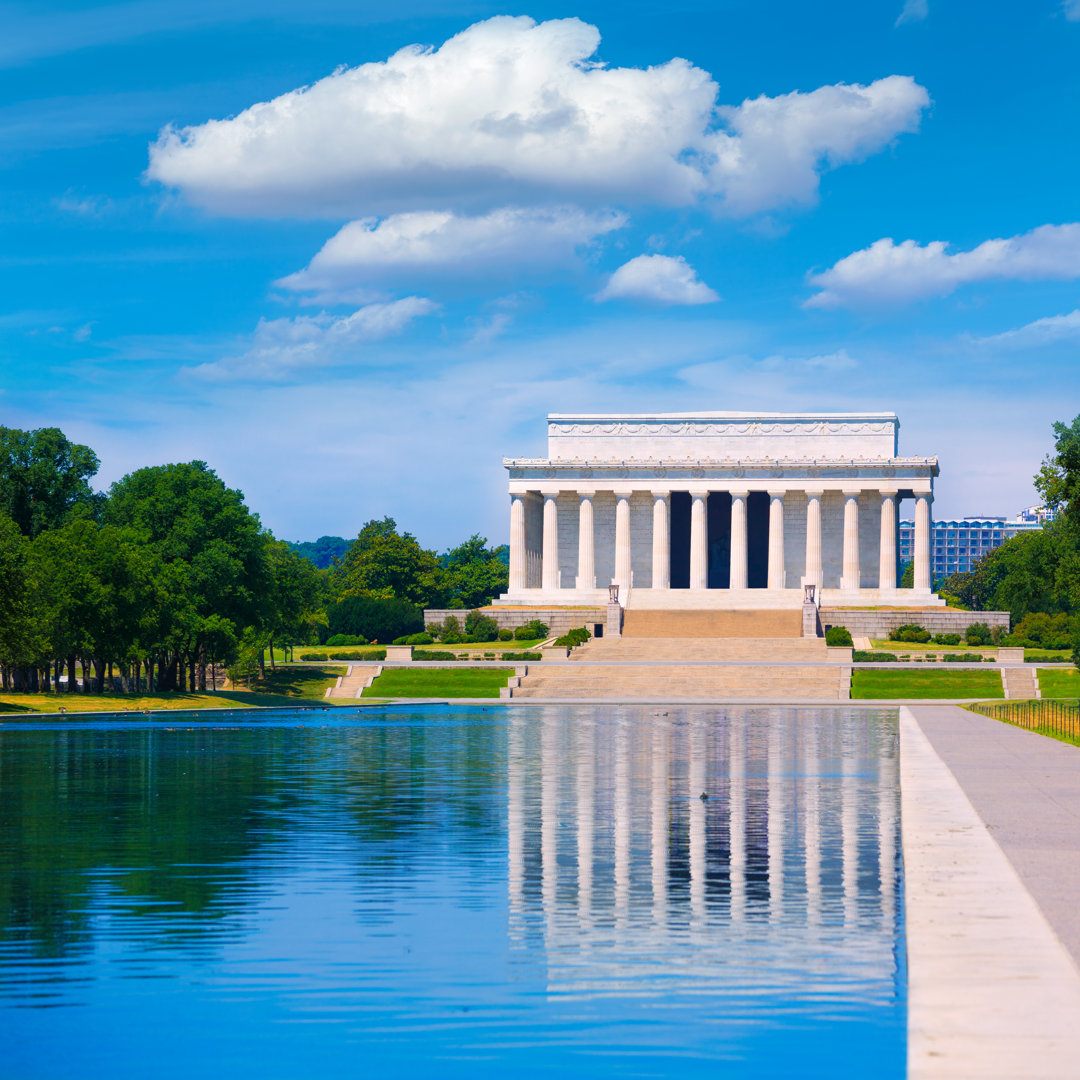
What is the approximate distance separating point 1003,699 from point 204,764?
46.9 metres

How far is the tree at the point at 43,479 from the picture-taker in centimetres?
9025

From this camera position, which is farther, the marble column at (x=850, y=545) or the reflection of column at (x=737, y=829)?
the marble column at (x=850, y=545)

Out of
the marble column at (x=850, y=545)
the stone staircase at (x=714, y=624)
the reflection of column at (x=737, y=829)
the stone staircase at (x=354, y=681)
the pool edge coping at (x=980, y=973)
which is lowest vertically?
the stone staircase at (x=354, y=681)

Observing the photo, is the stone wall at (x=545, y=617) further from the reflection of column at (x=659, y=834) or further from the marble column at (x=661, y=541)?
the reflection of column at (x=659, y=834)

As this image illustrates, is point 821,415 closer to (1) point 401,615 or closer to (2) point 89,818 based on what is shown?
(1) point 401,615

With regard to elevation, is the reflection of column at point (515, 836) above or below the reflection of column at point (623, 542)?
below

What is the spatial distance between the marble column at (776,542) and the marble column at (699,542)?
569cm

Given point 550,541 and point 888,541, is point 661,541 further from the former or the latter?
point 888,541

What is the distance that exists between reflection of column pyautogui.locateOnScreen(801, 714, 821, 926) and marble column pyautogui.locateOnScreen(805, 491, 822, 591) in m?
84.4

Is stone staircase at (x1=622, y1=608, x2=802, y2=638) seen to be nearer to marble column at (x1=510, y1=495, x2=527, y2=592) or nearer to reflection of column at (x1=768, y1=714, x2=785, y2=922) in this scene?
marble column at (x1=510, y1=495, x2=527, y2=592)

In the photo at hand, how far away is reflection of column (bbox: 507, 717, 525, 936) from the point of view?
15.3 m

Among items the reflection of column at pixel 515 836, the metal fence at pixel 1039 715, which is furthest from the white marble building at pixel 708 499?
the reflection of column at pixel 515 836

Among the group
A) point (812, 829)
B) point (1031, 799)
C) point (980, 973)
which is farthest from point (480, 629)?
point (980, 973)

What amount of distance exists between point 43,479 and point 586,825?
77.3 m
